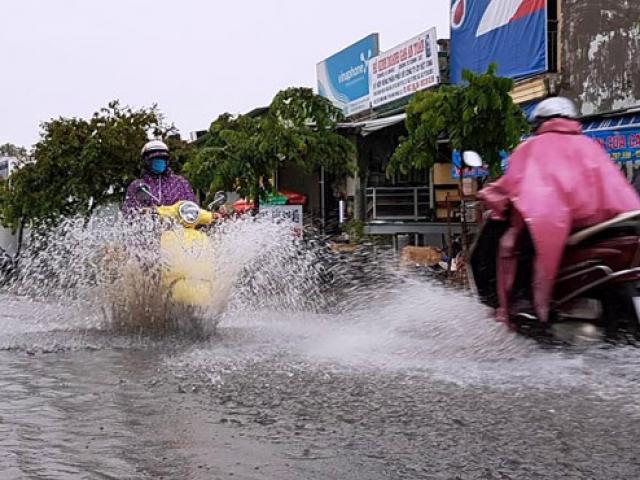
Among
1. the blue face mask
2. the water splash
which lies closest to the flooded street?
the water splash

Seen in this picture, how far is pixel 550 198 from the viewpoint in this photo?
5.62m

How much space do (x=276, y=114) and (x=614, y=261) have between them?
11174 mm

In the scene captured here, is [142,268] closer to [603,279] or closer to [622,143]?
[603,279]

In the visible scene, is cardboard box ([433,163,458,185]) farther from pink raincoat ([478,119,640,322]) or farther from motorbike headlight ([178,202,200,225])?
pink raincoat ([478,119,640,322])

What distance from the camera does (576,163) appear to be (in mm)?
5863

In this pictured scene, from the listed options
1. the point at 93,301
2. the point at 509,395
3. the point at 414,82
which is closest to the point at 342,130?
the point at 414,82

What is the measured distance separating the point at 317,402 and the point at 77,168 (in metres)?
18.0

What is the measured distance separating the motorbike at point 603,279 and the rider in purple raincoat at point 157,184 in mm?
3965

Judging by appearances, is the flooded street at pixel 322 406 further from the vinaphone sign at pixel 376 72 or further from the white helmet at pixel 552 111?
the vinaphone sign at pixel 376 72

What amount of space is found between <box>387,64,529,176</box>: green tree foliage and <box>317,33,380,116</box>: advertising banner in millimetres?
10945

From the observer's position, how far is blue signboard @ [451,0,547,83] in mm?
17688

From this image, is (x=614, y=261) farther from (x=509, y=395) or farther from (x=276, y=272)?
(x=276, y=272)

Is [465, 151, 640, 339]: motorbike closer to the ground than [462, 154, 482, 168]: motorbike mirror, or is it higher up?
closer to the ground

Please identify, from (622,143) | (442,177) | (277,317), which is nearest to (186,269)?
(277,317)
